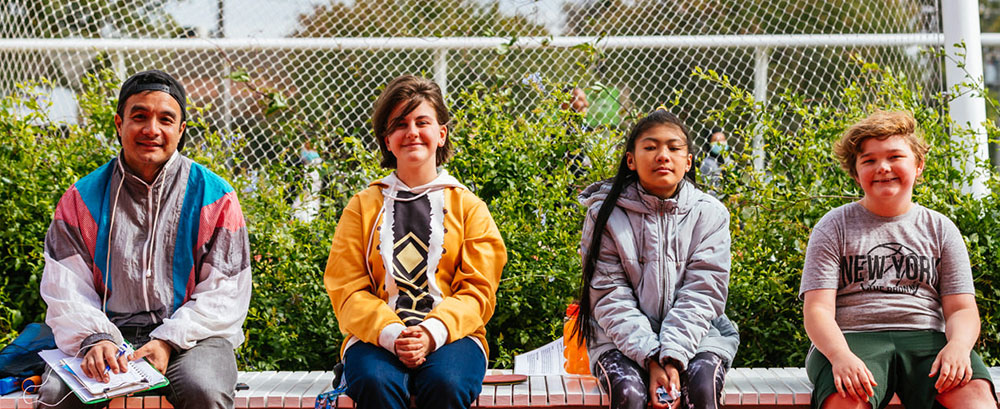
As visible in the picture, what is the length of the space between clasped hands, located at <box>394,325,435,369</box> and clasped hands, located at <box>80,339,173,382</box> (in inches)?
26.7

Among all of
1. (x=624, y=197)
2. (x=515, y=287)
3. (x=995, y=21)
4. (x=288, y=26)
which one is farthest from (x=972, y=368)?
(x=995, y=21)

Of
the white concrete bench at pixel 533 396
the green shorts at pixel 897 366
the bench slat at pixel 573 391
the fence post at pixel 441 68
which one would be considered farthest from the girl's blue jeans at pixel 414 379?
the fence post at pixel 441 68

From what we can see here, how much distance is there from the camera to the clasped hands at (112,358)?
2385mm

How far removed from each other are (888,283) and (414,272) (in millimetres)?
1441

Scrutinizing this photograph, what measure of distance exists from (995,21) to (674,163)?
20142 mm

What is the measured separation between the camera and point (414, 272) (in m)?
2.66

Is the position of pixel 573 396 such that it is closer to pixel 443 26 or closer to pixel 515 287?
pixel 515 287

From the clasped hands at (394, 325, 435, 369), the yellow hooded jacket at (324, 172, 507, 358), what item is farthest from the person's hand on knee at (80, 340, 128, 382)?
the clasped hands at (394, 325, 435, 369)

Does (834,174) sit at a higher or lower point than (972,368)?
higher

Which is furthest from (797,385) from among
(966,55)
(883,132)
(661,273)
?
(966,55)

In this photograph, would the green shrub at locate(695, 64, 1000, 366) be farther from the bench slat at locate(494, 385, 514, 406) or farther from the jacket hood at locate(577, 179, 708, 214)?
the bench slat at locate(494, 385, 514, 406)

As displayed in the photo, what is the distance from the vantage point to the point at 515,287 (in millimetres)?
3441

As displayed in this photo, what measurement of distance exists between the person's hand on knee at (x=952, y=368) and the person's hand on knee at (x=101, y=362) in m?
2.27

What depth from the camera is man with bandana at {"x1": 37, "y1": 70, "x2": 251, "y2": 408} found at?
2541mm
